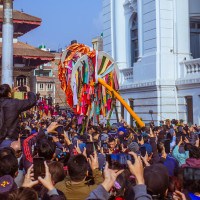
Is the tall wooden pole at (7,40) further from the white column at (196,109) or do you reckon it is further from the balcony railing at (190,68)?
the white column at (196,109)

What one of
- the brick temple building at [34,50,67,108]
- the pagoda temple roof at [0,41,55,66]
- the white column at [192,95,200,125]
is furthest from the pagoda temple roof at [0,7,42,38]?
the brick temple building at [34,50,67,108]

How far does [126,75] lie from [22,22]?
1329cm

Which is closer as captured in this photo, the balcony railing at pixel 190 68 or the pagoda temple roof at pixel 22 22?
the balcony railing at pixel 190 68

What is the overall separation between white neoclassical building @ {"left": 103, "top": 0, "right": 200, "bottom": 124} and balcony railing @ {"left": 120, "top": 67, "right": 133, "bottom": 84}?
2.01 feet

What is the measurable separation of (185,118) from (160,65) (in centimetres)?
274

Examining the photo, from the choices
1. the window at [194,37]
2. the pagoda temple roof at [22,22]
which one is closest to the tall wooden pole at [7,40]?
the window at [194,37]

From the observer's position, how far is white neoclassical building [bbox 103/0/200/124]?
1870cm

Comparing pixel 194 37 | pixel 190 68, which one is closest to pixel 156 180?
pixel 190 68

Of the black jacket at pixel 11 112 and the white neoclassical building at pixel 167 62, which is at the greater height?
the white neoclassical building at pixel 167 62

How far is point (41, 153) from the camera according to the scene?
5117 mm

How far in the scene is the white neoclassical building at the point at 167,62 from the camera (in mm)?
18703

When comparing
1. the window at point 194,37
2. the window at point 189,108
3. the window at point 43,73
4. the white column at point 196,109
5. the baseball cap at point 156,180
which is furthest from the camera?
the window at point 43,73

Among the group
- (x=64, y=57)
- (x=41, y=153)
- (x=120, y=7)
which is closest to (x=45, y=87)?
(x=120, y=7)

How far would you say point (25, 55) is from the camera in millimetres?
29766
